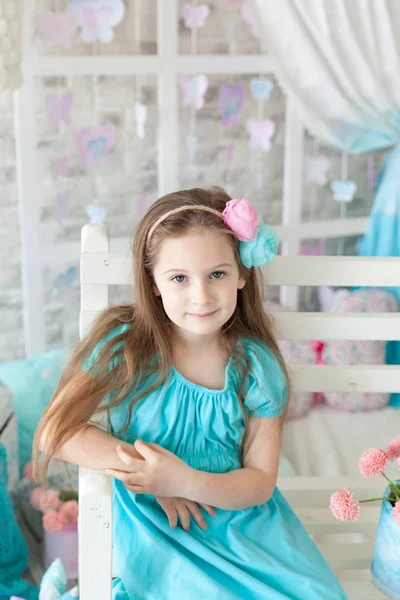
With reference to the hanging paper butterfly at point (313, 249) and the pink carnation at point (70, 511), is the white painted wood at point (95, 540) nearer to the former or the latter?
the pink carnation at point (70, 511)

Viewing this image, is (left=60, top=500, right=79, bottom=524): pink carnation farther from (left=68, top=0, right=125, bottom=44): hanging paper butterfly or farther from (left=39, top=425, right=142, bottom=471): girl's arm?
(left=68, top=0, right=125, bottom=44): hanging paper butterfly

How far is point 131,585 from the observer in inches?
55.5

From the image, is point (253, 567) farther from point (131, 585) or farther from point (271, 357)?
point (271, 357)

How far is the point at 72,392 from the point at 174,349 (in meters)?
0.22

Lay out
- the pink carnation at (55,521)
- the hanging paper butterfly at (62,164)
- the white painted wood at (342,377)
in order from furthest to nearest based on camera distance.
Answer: the hanging paper butterfly at (62,164)
the pink carnation at (55,521)
the white painted wood at (342,377)

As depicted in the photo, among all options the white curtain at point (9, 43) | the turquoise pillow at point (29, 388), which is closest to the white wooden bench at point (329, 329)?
the white curtain at point (9, 43)

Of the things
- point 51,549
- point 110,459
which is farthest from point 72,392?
point 51,549

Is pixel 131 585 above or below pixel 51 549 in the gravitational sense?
above

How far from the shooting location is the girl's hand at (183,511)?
146 cm

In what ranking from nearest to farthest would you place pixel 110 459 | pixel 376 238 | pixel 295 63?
pixel 110 459, pixel 295 63, pixel 376 238

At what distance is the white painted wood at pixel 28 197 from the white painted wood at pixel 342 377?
3.74ft

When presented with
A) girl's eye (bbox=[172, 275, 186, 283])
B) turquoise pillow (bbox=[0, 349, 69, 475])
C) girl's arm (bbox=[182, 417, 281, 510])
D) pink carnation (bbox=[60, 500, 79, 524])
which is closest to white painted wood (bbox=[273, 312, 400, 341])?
girl's arm (bbox=[182, 417, 281, 510])

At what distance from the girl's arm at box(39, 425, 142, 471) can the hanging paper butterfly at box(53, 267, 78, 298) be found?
4.06 feet

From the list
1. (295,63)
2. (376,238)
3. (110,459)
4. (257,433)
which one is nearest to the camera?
(110,459)
